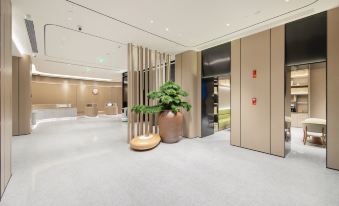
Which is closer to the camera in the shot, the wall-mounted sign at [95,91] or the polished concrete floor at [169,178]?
the polished concrete floor at [169,178]

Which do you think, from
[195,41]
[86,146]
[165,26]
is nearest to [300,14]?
[195,41]

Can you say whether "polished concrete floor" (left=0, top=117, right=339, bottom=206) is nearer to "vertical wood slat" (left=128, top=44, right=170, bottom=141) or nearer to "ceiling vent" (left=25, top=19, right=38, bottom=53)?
"vertical wood slat" (left=128, top=44, right=170, bottom=141)

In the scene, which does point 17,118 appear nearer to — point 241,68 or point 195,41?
point 195,41

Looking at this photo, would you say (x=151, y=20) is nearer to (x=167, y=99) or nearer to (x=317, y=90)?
(x=167, y=99)

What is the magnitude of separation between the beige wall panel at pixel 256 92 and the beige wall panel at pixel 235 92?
5.1 inches

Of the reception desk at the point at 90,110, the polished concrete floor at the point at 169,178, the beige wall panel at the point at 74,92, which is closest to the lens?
the polished concrete floor at the point at 169,178

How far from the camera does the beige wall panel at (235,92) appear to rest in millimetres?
5012

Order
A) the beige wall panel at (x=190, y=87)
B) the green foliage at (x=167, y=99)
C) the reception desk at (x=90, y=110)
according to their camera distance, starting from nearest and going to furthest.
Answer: the green foliage at (x=167, y=99) → the beige wall panel at (x=190, y=87) → the reception desk at (x=90, y=110)

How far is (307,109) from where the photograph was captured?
826cm

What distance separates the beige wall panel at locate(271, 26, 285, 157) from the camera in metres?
4.08

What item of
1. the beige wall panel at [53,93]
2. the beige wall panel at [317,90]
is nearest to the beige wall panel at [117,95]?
the beige wall panel at [53,93]

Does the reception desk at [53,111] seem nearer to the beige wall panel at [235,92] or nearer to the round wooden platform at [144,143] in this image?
the round wooden platform at [144,143]

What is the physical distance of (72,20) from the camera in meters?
3.91

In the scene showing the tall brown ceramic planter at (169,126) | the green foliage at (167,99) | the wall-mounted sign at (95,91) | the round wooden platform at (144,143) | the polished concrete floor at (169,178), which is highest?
the wall-mounted sign at (95,91)
